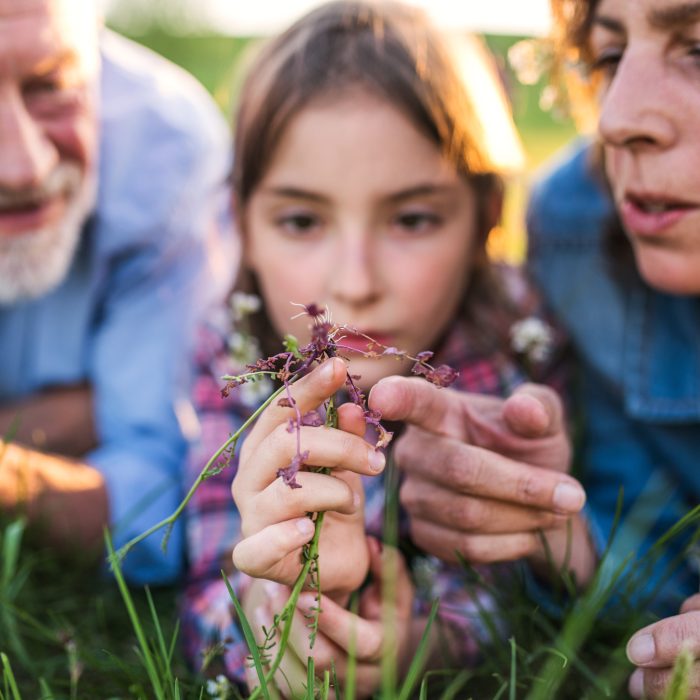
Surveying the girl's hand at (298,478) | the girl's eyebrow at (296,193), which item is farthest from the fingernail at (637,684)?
the girl's eyebrow at (296,193)

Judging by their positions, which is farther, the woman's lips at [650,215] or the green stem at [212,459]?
the woman's lips at [650,215]

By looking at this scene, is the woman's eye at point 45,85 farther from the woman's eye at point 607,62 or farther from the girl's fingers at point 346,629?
the girl's fingers at point 346,629

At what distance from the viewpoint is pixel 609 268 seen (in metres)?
2.81

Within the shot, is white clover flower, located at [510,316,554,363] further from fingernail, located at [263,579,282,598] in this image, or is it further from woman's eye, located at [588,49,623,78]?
fingernail, located at [263,579,282,598]

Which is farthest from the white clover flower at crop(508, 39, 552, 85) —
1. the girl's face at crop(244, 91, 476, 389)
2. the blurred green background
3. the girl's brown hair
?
the blurred green background

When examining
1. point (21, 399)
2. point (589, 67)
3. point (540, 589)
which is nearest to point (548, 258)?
point (589, 67)

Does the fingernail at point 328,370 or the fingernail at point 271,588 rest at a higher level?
the fingernail at point 328,370

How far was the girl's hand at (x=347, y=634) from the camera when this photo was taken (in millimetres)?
1543

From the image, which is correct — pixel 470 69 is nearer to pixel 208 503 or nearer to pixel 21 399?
pixel 208 503

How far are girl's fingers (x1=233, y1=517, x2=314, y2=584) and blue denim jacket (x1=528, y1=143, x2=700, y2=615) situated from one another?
137cm

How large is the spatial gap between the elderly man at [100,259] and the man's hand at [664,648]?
1.51 meters

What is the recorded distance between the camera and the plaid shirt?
6.58 ft

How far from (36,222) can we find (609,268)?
1823mm

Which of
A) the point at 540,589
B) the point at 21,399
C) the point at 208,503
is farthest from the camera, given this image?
the point at 21,399
